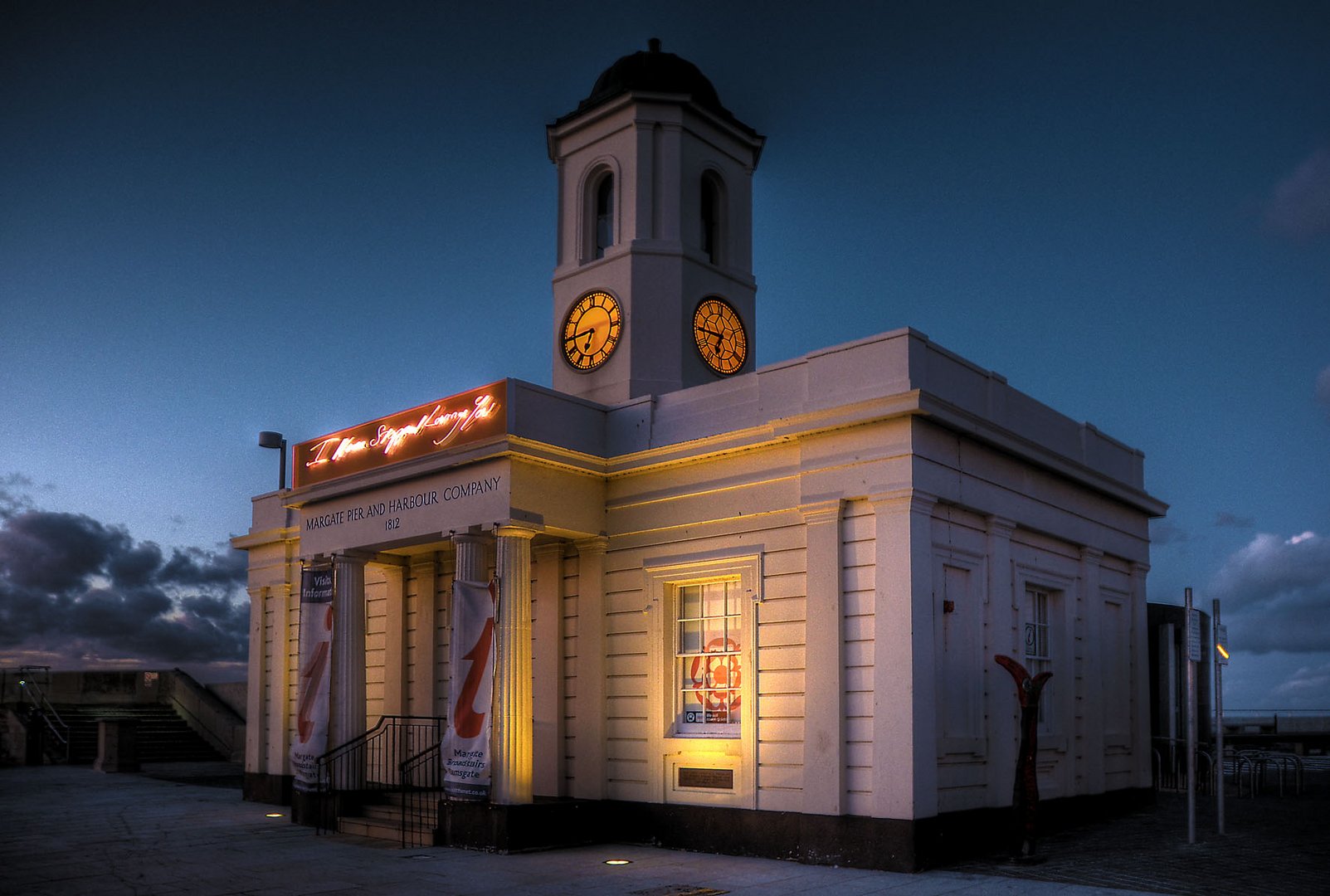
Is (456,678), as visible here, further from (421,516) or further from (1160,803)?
(1160,803)

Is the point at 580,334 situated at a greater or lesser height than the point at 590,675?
greater

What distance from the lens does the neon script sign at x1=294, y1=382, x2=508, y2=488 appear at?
533 inches

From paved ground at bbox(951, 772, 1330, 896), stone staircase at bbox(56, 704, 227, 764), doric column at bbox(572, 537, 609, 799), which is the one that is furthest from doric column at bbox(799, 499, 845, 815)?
stone staircase at bbox(56, 704, 227, 764)

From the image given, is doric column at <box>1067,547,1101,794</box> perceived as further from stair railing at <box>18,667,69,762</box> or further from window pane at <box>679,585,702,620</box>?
stair railing at <box>18,667,69,762</box>

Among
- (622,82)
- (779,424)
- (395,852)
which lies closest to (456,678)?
(395,852)

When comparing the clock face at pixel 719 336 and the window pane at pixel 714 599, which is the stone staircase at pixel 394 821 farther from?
the clock face at pixel 719 336

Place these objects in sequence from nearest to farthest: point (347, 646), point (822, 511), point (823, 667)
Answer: point (823, 667) → point (822, 511) → point (347, 646)

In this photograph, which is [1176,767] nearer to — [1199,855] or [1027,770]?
[1199,855]

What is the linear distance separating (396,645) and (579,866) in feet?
20.3

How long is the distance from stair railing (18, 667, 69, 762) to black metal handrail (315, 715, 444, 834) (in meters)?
15.8

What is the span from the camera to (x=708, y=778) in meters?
13.0

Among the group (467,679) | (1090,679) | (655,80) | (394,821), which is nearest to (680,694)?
(467,679)

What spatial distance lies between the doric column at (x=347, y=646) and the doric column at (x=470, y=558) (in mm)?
2653

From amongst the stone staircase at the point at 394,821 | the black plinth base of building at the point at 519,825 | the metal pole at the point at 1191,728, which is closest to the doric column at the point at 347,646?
the stone staircase at the point at 394,821
